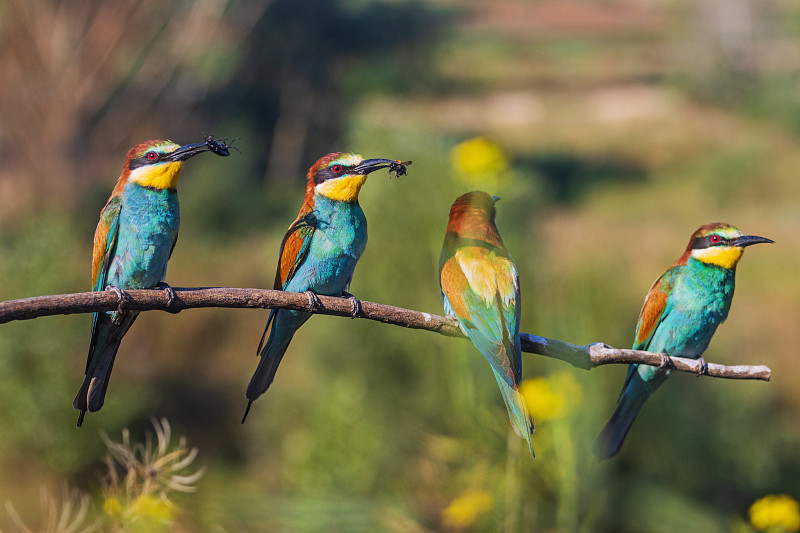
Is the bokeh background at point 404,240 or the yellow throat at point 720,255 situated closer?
the yellow throat at point 720,255

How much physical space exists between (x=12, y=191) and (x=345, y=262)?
9.38 metres

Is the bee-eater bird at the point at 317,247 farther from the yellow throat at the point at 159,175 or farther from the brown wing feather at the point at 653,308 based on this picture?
the brown wing feather at the point at 653,308

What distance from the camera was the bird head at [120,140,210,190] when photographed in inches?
83.6

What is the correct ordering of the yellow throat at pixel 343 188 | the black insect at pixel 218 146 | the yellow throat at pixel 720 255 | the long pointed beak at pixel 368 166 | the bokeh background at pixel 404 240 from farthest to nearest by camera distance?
the bokeh background at pixel 404 240
the yellow throat at pixel 720 255
the yellow throat at pixel 343 188
the long pointed beak at pixel 368 166
the black insect at pixel 218 146

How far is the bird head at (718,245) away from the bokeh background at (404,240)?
34.4 inches

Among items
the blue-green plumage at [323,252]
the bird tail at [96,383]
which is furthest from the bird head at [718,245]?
the bird tail at [96,383]

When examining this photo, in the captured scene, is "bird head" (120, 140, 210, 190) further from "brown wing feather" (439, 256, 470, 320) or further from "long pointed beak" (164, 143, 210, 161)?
"brown wing feather" (439, 256, 470, 320)

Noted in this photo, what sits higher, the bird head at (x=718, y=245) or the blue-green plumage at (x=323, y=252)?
the bird head at (x=718, y=245)

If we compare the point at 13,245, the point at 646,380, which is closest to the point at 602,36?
the point at 13,245

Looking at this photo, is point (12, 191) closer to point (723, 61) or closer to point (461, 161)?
point (461, 161)

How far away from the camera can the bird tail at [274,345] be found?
2.05m

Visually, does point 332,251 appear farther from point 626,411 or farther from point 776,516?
point 776,516

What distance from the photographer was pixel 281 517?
15.3ft

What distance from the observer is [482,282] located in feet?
6.81
